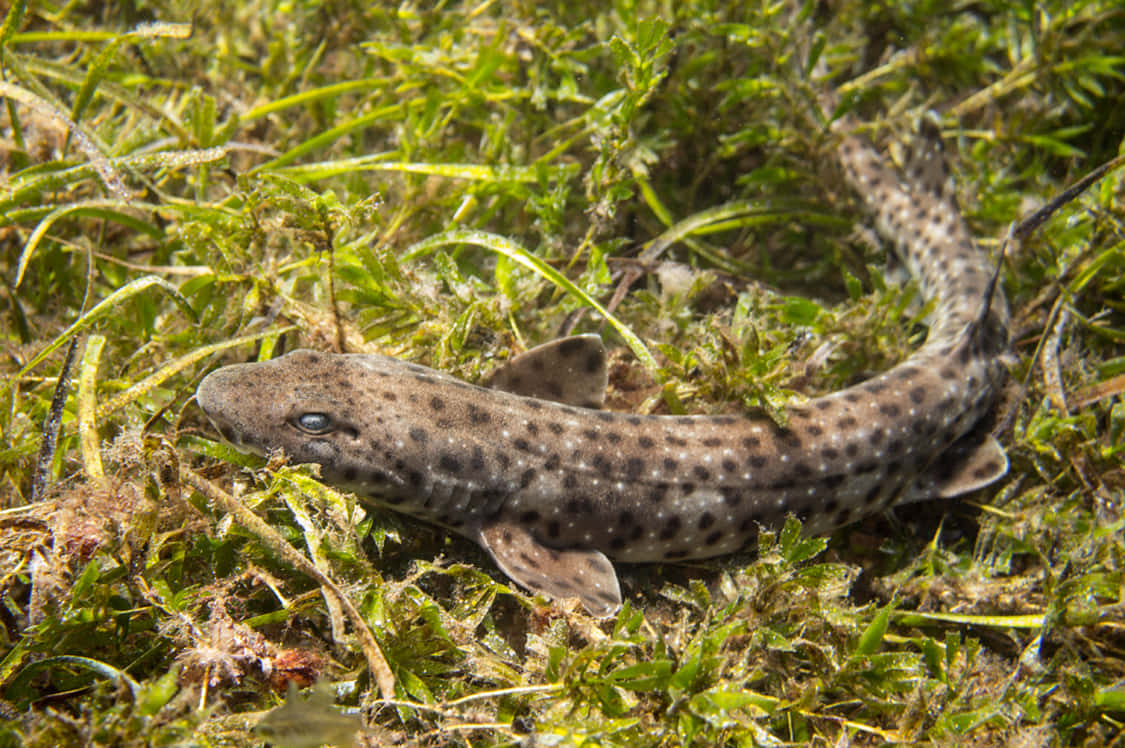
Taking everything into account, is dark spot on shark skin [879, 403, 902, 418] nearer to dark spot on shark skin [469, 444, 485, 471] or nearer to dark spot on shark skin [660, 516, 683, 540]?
dark spot on shark skin [660, 516, 683, 540]

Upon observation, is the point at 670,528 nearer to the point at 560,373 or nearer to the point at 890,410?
the point at 560,373

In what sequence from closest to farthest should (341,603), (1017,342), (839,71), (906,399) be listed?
(341,603) < (906,399) < (1017,342) < (839,71)

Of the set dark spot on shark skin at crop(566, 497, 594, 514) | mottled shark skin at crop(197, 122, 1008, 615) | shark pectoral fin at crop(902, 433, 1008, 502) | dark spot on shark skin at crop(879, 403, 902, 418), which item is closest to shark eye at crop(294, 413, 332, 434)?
mottled shark skin at crop(197, 122, 1008, 615)

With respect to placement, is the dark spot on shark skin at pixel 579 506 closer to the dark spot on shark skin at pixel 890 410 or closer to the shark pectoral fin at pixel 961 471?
the dark spot on shark skin at pixel 890 410

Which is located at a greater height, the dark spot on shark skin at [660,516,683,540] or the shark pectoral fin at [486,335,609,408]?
the shark pectoral fin at [486,335,609,408]

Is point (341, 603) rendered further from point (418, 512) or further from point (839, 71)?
point (839, 71)

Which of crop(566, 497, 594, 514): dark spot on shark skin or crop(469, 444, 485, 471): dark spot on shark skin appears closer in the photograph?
crop(469, 444, 485, 471): dark spot on shark skin

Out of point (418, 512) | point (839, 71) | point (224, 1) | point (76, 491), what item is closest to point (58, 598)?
point (76, 491)

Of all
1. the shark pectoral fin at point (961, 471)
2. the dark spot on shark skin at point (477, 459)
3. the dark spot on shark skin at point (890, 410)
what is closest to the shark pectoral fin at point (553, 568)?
the dark spot on shark skin at point (477, 459)
